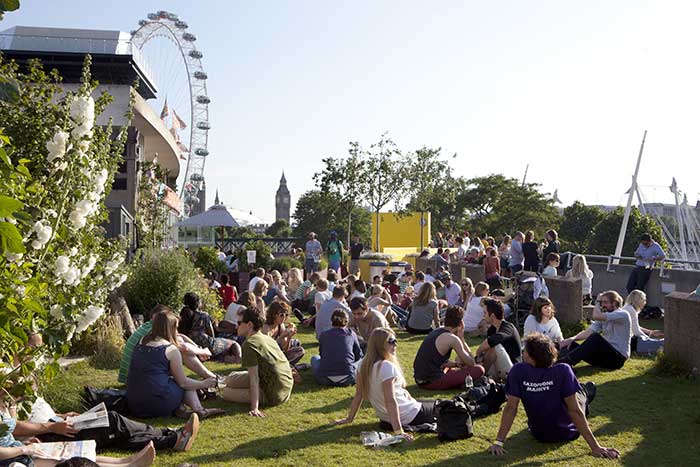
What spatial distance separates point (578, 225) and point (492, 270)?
58.5m

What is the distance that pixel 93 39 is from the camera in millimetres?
32688

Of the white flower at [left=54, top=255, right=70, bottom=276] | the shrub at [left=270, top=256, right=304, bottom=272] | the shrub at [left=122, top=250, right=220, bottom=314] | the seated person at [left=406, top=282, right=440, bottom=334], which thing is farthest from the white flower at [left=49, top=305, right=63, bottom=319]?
the shrub at [left=270, top=256, right=304, bottom=272]

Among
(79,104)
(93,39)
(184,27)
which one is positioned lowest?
(79,104)

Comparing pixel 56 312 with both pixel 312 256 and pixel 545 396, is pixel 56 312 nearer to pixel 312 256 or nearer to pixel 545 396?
pixel 545 396

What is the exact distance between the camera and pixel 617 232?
223 ft

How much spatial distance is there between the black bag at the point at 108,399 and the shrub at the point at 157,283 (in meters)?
5.48

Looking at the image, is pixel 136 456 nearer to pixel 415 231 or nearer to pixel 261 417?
pixel 261 417

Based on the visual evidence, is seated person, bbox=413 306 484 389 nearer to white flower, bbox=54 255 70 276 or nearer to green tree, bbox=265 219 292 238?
white flower, bbox=54 255 70 276

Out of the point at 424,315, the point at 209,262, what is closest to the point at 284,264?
the point at 209,262

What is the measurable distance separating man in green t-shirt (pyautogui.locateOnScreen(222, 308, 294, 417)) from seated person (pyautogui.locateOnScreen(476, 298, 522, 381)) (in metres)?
2.44

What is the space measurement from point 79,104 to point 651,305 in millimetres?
15999

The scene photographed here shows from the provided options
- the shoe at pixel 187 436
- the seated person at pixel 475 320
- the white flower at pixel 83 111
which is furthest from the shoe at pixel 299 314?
A: the white flower at pixel 83 111

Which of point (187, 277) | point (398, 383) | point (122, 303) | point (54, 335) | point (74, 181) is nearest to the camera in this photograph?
point (54, 335)

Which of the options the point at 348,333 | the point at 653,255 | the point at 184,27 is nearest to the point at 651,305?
the point at 653,255
